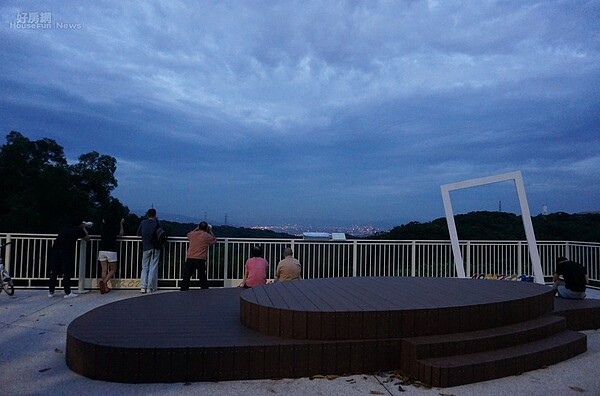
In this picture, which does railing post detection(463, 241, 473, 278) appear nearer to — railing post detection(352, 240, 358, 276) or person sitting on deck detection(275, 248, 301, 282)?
railing post detection(352, 240, 358, 276)

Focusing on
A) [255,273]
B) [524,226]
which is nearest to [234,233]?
[255,273]

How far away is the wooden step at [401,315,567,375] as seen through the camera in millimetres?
3525

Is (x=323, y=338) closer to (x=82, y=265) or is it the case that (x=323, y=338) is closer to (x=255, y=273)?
(x=255, y=273)

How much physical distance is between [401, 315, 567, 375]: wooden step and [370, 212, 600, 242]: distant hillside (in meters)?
7.87

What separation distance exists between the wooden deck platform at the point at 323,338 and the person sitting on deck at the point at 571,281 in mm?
1534

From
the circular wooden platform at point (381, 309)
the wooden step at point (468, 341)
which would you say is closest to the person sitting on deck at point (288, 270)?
the circular wooden platform at point (381, 309)

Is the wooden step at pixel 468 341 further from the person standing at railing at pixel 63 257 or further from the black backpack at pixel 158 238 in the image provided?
the person standing at railing at pixel 63 257

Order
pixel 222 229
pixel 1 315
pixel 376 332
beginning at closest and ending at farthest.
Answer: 1. pixel 376 332
2. pixel 1 315
3. pixel 222 229

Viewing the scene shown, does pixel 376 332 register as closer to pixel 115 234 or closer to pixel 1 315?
pixel 1 315

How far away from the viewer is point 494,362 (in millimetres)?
3521

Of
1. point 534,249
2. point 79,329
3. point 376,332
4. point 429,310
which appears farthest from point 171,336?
point 534,249

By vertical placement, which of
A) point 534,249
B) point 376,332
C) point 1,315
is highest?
A: point 534,249

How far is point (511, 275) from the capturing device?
30.3ft

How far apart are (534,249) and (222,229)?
7.89 m
